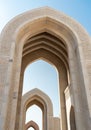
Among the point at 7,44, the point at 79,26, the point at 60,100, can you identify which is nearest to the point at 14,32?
the point at 7,44

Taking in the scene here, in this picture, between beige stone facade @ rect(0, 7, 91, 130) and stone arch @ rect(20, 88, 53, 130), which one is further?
stone arch @ rect(20, 88, 53, 130)

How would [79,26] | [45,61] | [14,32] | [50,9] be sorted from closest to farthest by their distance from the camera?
1. [14,32]
2. [79,26]
3. [50,9]
4. [45,61]

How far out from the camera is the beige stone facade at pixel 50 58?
17.1 feet

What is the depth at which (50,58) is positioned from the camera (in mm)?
10164

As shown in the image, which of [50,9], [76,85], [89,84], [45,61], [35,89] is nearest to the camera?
[89,84]

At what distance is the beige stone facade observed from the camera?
523 centimetres

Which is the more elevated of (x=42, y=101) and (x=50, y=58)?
(x=50, y=58)

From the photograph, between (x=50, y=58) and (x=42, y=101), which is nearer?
(x=50, y=58)

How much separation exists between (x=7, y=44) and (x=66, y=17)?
348 cm

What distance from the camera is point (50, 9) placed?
817cm

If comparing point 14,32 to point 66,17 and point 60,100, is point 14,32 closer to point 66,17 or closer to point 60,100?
point 66,17

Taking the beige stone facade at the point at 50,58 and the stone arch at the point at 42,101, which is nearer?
the beige stone facade at the point at 50,58

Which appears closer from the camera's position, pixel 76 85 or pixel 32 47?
pixel 76 85

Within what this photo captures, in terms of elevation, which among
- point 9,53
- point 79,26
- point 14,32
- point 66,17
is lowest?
point 9,53
